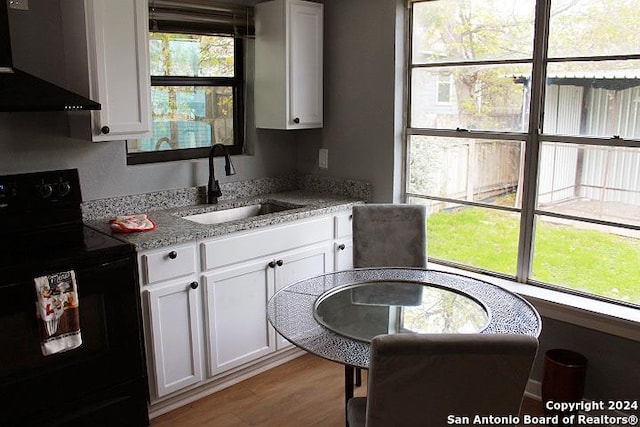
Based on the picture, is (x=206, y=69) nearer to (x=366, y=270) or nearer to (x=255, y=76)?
(x=255, y=76)

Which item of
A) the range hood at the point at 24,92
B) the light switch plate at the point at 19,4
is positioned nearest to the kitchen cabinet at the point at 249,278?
the range hood at the point at 24,92

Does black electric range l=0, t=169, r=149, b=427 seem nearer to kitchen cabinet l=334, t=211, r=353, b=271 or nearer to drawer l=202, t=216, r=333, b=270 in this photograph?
drawer l=202, t=216, r=333, b=270

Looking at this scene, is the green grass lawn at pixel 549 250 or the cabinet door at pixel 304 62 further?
the cabinet door at pixel 304 62

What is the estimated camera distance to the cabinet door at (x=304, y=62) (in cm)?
340

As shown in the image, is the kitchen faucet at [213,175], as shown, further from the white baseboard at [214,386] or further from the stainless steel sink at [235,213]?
the white baseboard at [214,386]

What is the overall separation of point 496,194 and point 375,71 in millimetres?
1009

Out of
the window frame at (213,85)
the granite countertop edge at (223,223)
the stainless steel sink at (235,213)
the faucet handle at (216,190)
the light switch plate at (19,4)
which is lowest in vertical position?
the stainless steel sink at (235,213)

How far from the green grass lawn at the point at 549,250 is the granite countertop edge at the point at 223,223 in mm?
592

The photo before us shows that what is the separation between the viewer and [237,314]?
117 inches

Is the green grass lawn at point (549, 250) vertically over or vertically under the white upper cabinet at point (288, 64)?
under

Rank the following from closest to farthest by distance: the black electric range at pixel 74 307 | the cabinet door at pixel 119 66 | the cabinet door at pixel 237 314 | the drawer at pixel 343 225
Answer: the black electric range at pixel 74 307, the cabinet door at pixel 119 66, the cabinet door at pixel 237 314, the drawer at pixel 343 225

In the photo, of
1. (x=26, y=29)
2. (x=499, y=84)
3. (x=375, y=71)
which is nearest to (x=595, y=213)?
(x=499, y=84)

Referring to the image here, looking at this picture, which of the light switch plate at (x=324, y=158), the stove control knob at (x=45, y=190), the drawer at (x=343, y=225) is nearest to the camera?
the stove control knob at (x=45, y=190)

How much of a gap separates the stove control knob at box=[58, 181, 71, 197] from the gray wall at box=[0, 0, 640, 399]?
12.7 inches
